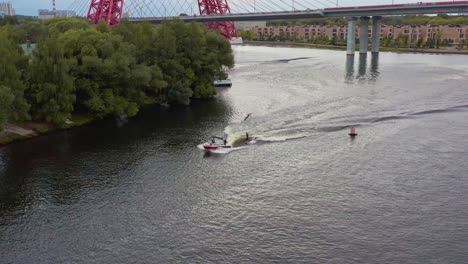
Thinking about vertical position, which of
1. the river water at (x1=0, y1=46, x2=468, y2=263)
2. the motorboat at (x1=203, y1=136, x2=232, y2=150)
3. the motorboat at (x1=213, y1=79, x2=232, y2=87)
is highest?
the motorboat at (x1=213, y1=79, x2=232, y2=87)

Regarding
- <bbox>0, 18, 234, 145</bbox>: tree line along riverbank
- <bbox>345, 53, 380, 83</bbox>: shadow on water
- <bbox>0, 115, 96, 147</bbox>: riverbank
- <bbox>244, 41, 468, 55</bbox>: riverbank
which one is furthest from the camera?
<bbox>244, 41, 468, 55</bbox>: riverbank

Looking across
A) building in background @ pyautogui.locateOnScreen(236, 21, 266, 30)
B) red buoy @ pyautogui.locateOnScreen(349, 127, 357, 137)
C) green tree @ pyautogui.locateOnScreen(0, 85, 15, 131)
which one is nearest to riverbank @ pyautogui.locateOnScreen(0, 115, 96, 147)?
green tree @ pyautogui.locateOnScreen(0, 85, 15, 131)

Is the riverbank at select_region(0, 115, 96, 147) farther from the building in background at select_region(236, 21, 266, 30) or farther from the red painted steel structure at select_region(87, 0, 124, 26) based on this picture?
the building in background at select_region(236, 21, 266, 30)

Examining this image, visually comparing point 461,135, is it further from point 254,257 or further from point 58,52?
point 58,52

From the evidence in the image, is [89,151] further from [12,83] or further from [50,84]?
[12,83]

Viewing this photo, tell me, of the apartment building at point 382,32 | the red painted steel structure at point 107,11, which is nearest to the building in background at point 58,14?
the red painted steel structure at point 107,11

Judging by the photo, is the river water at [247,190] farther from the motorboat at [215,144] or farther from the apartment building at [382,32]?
the apartment building at [382,32]
